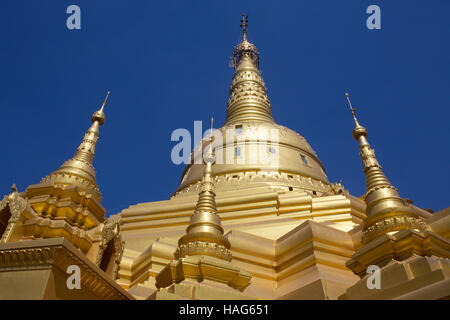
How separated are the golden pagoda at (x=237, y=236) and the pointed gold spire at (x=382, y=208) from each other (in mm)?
18

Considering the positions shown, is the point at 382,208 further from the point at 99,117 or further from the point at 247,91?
the point at 247,91

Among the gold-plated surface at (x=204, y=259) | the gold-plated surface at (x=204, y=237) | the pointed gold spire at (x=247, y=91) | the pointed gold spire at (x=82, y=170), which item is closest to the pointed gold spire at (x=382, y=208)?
the gold-plated surface at (x=204, y=259)

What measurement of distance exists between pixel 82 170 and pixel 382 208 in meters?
7.58

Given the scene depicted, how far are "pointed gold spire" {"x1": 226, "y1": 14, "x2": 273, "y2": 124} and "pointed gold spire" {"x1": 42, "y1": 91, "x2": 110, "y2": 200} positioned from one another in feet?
27.0

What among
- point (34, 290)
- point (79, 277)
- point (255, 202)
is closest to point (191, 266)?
point (79, 277)

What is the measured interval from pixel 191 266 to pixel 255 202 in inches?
238

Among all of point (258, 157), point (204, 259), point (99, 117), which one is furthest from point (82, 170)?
point (258, 157)

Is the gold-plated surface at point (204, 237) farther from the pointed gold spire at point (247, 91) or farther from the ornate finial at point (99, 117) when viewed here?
the pointed gold spire at point (247, 91)

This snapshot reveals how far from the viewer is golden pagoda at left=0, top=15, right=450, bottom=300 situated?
15.3 ft

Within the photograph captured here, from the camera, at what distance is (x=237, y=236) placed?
8.74 meters

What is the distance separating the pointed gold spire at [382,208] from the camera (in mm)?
5778

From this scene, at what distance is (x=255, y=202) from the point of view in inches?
470

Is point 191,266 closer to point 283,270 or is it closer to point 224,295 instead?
point 224,295
